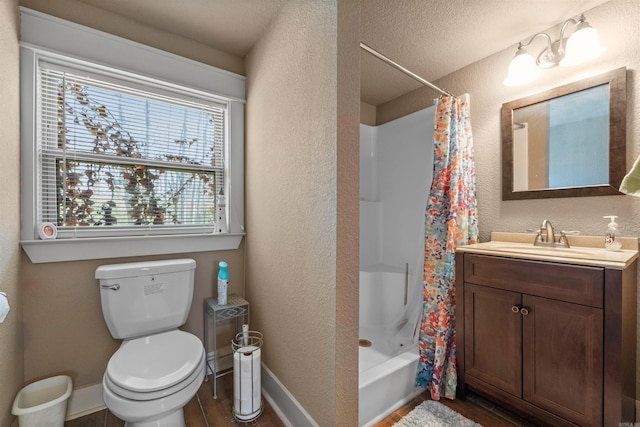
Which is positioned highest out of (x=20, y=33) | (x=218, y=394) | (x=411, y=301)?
(x=20, y=33)

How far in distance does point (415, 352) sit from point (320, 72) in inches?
69.3

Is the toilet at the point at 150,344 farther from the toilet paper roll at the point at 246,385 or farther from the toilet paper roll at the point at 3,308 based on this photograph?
the toilet paper roll at the point at 3,308

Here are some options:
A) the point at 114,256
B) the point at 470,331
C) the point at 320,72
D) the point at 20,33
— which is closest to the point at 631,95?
the point at 470,331

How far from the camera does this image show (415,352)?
1.81 m

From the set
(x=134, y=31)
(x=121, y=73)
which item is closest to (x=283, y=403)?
(x=121, y=73)

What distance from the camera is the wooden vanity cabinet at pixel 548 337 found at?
1.14m

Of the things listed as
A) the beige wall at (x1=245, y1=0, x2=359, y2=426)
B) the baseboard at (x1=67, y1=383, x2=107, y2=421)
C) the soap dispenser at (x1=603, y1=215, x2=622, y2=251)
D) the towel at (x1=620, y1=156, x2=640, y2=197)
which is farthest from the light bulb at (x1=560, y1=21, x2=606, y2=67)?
the baseboard at (x1=67, y1=383, x2=107, y2=421)

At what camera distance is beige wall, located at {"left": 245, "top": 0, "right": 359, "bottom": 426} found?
1170 mm

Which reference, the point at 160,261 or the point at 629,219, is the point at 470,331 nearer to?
the point at 629,219

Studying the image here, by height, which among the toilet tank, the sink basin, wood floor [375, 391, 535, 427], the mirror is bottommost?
wood floor [375, 391, 535, 427]

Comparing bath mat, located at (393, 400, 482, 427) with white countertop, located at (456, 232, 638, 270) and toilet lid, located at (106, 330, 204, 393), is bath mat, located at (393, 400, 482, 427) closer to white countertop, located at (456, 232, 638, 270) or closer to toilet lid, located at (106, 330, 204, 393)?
white countertop, located at (456, 232, 638, 270)

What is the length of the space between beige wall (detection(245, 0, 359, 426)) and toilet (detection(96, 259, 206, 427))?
46 centimetres

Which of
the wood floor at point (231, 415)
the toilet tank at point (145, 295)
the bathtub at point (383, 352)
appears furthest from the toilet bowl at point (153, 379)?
the bathtub at point (383, 352)

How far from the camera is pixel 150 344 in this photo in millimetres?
1455
